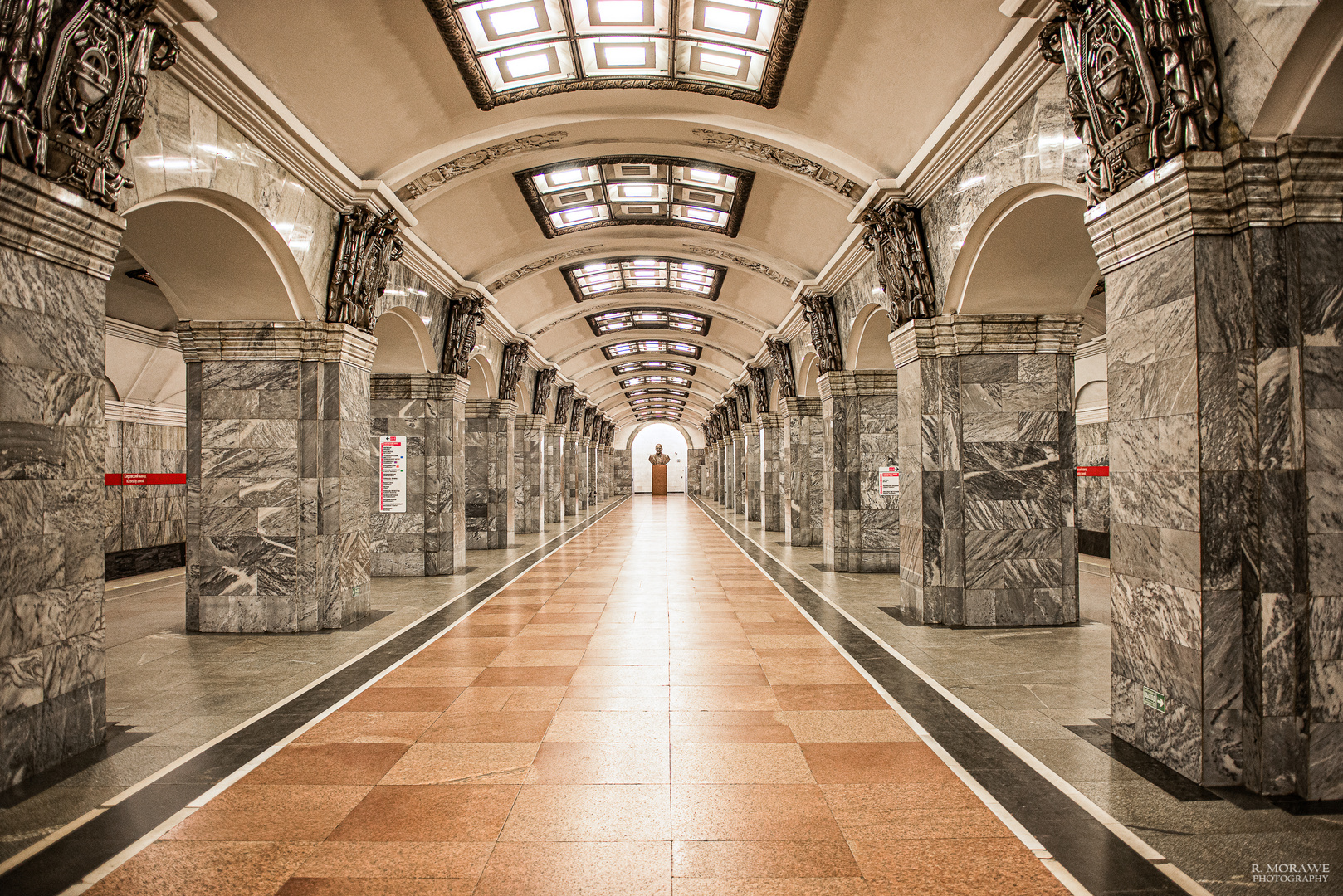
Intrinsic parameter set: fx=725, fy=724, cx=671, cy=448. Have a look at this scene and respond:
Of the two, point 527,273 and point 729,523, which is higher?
point 527,273

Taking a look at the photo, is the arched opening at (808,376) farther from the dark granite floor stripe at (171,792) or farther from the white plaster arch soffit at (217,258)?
the dark granite floor stripe at (171,792)

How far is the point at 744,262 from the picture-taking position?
12969mm

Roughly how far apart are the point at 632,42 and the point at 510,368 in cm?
948

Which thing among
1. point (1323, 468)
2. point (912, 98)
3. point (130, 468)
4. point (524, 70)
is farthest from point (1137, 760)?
point (130, 468)

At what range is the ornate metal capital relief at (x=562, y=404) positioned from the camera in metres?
23.0

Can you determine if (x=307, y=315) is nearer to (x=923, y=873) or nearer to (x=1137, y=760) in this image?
(x=923, y=873)

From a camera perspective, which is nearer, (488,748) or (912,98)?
(488,748)

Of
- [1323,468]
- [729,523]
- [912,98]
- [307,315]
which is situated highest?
[912,98]

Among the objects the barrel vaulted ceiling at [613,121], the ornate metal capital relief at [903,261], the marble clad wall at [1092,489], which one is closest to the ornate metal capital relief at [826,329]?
the barrel vaulted ceiling at [613,121]

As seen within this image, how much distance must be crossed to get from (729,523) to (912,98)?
16831mm

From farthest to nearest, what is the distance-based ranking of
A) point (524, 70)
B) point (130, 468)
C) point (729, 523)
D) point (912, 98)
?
point (729, 523) < point (130, 468) < point (524, 70) < point (912, 98)

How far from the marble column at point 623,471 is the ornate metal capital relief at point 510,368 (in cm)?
3315

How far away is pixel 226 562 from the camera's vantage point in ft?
24.4

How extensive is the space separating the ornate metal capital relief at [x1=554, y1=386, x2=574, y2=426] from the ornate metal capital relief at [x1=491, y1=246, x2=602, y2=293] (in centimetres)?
998
